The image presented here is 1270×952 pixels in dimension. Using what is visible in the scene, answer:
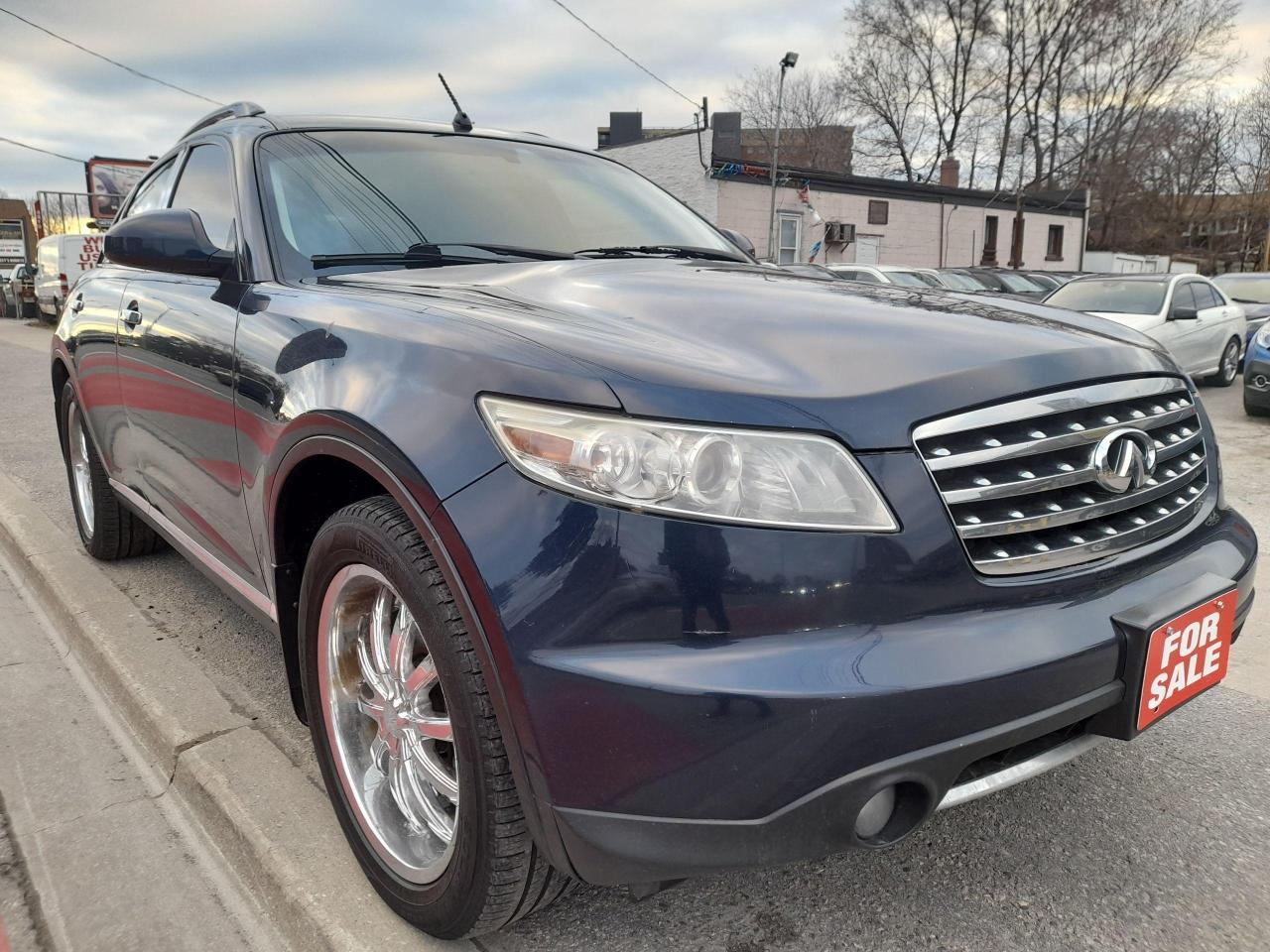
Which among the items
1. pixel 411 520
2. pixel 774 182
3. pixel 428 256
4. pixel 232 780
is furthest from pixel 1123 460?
pixel 774 182

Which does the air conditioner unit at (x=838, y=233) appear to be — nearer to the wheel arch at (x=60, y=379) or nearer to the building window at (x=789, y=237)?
the building window at (x=789, y=237)

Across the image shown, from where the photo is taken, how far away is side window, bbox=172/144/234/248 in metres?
2.66

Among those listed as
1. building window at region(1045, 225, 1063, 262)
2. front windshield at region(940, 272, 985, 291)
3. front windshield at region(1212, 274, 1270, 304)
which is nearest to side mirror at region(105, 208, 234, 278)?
front windshield at region(940, 272, 985, 291)

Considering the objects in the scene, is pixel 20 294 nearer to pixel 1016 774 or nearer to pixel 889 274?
pixel 889 274

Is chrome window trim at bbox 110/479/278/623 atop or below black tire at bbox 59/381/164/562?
atop

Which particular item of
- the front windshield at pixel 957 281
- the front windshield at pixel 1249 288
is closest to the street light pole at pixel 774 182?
the front windshield at pixel 957 281

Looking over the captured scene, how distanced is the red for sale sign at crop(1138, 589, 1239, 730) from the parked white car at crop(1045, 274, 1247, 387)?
28.1ft

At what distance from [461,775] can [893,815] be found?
0.69 m

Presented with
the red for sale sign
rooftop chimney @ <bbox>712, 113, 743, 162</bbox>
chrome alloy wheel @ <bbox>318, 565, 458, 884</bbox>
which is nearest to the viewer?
the red for sale sign

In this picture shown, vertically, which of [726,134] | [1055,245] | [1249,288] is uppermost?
[726,134]

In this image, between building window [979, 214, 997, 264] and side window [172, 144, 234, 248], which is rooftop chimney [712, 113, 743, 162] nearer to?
building window [979, 214, 997, 264]

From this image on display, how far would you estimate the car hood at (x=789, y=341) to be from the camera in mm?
1406

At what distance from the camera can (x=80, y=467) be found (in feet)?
13.9

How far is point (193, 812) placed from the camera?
91.8 inches
